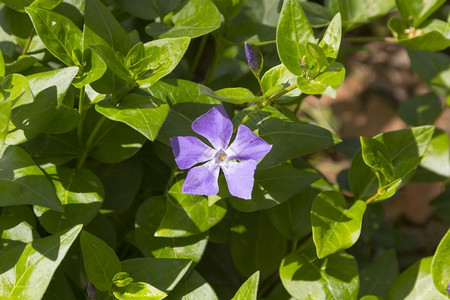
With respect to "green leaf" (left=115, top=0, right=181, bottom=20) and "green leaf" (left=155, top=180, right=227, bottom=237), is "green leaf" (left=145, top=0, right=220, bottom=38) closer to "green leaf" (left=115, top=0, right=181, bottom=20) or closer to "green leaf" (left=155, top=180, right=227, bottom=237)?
"green leaf" (left=115, top=0, right=181, bottom=20)

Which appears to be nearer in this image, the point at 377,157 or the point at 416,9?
the point at 377,157

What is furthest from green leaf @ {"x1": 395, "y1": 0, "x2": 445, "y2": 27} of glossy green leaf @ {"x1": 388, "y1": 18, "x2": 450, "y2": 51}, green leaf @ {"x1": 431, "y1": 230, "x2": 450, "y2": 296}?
green leaf @ {"x1": 431, "y1": 230, "x2": 450, "y2": 296}

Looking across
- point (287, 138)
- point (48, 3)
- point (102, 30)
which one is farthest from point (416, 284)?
point (48, 3)

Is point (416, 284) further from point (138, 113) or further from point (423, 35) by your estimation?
point (138, 113)

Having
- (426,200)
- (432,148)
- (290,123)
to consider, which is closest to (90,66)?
(290,123)

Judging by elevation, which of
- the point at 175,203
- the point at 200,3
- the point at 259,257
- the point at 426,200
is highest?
the point at 200,3

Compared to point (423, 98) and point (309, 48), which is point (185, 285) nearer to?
point (309, 48)
